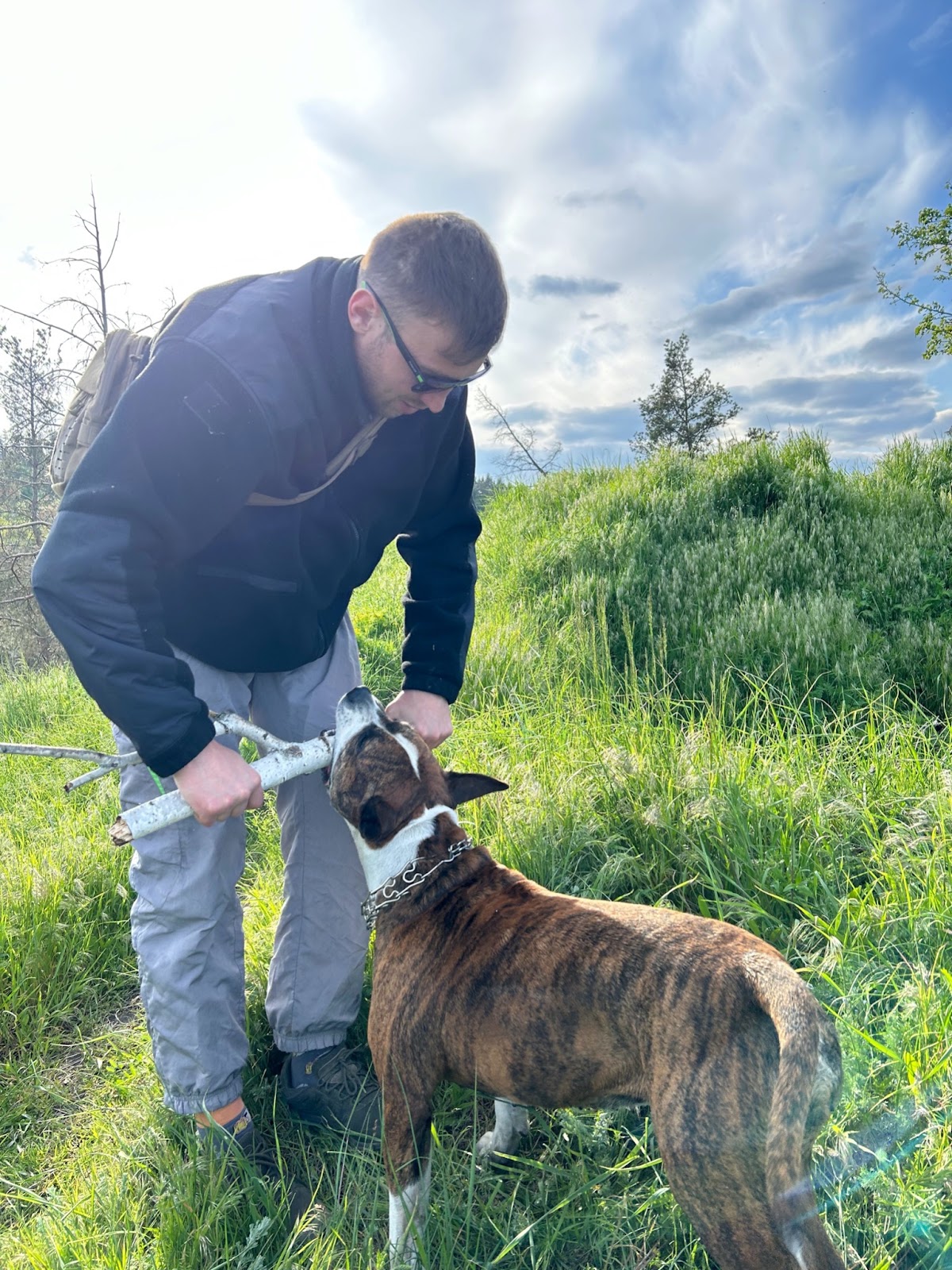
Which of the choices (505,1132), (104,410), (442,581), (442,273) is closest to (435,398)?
(442,273)

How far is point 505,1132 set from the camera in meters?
2.53

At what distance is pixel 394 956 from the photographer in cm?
243

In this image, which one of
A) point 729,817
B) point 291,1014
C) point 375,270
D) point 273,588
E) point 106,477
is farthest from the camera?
point 729,817

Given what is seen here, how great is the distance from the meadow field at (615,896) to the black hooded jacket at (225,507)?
1395 mm

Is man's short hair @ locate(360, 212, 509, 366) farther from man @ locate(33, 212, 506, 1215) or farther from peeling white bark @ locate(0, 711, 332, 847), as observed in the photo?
peeling white bark @ locate(0, 711, 332, 847)

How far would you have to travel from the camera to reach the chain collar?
96.4 inches

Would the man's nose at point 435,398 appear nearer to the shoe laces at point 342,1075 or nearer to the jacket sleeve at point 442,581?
the jacket sleeve at point 442,581

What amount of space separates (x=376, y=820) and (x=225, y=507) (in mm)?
1060

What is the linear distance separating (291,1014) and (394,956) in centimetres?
80

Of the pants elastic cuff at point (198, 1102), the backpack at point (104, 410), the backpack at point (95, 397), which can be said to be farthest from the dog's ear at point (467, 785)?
the backpack at point (95, 397)

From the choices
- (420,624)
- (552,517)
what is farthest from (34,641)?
(420,624)

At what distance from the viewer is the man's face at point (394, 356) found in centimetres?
244

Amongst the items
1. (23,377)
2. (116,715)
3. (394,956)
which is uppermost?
(23,377)

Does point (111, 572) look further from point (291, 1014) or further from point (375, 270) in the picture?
point (291, 1014)
